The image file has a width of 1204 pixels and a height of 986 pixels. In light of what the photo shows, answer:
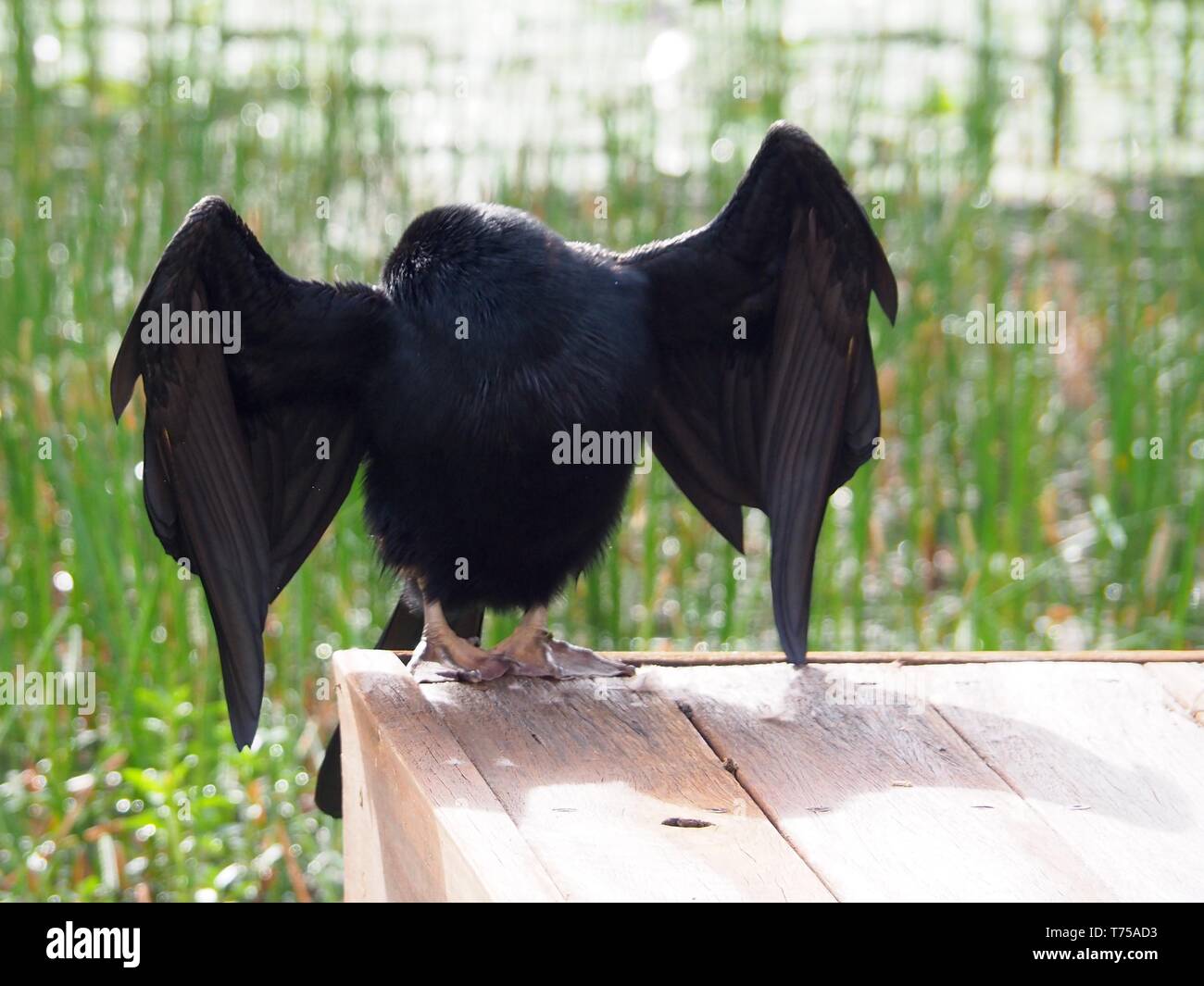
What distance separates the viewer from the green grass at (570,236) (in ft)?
11.4

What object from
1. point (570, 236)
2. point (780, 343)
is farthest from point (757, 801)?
point (570, 236)

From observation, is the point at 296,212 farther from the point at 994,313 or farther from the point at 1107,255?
the point at 1107,255

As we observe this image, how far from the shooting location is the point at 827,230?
2695mm

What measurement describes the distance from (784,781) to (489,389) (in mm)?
724

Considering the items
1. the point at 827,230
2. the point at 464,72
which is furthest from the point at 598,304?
the point at 464,72

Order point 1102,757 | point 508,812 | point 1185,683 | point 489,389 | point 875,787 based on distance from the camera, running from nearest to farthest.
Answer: point 508,812, point 875,787, point 1102,757, point 489,389, point 1185,683

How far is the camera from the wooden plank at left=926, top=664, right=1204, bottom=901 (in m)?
1.92

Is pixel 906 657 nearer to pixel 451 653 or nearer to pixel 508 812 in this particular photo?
pixel 451 653

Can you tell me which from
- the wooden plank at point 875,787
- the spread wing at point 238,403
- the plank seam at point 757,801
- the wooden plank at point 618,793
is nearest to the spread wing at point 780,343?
the wooden plank at point 875,787

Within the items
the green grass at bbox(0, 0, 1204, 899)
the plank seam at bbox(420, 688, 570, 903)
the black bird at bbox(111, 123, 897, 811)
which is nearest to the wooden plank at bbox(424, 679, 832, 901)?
the plank seam at bbox(420, 688, 570, 903)

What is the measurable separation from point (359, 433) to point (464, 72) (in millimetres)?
2061

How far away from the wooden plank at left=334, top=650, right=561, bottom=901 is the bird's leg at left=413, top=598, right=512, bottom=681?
6 cm

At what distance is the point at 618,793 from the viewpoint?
2143mm

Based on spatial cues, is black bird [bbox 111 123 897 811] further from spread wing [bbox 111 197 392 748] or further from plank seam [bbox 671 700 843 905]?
plank seam [bbox 671 700 843 905]
